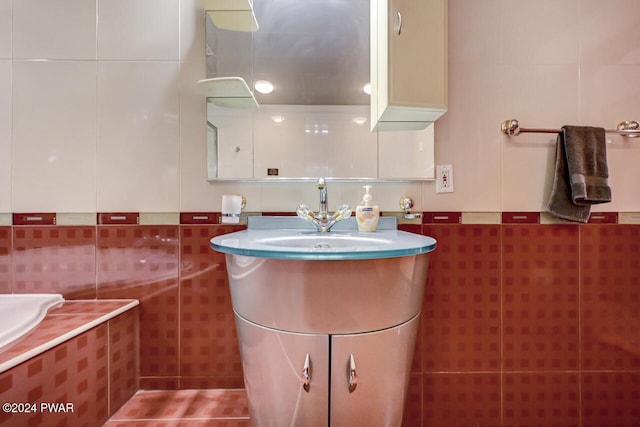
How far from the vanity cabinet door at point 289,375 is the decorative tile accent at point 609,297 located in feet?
3.91

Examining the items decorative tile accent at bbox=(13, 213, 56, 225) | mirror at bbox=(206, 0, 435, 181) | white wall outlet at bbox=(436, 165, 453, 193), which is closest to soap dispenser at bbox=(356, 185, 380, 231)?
mirror at bbox=(206, 0, 435, 181)

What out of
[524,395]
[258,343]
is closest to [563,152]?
[524,395]

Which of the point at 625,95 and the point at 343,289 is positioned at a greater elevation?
the point at 625,95

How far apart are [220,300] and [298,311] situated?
59 cm

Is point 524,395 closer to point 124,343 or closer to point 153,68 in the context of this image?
point 124,343

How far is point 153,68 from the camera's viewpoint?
1178 mm

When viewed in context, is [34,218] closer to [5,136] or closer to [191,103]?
[5,136]

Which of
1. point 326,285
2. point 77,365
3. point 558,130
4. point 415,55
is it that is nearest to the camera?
point 326,285

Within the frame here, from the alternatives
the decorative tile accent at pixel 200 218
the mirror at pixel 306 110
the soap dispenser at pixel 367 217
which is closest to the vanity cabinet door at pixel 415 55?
the mirror at pixel 306 110

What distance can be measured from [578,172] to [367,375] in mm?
1120

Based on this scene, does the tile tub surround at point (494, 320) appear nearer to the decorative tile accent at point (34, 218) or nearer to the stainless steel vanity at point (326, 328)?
the decorative tile accent at point (34, 218)

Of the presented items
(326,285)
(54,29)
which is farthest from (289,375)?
(54,29)

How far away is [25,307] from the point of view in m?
1.06

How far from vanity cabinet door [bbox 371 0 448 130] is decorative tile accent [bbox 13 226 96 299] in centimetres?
134
